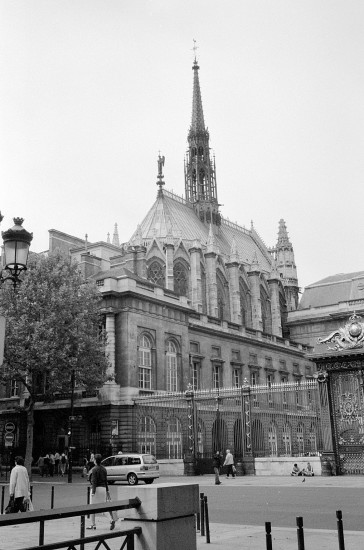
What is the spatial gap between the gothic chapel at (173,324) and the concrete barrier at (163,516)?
24.0 m

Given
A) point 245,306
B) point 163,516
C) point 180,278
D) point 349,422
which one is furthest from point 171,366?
point 163,516

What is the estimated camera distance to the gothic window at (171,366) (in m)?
40.1

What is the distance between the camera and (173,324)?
41.2m

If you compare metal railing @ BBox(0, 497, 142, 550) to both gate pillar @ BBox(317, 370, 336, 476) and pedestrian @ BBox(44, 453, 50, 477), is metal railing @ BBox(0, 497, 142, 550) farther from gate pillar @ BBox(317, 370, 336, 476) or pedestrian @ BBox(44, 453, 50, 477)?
pedestrian @ BBox(44, 453, 50, 477)

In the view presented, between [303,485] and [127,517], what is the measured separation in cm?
1594

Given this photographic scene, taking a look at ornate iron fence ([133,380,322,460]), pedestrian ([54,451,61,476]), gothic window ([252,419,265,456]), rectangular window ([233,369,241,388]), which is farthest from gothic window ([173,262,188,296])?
gothic window ([252,419,265,456])

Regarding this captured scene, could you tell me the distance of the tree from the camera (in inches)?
1198

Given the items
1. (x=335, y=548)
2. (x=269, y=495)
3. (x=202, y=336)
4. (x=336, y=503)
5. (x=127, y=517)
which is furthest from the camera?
(x=202, y=336)

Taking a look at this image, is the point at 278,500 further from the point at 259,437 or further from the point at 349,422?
the point at 259,437

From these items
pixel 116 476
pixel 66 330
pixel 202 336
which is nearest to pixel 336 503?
pixel 116 476

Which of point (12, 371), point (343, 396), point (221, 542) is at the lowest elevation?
point (221, 542)

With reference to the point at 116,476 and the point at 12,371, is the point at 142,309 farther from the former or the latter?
the point at 116,476

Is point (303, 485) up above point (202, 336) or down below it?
below

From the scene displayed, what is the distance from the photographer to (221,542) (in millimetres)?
10141
